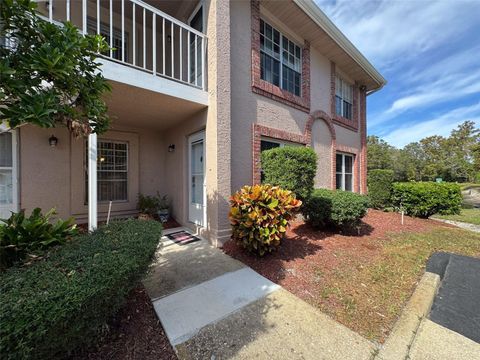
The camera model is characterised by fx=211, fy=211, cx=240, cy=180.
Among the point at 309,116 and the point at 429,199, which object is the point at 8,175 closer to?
the point at 309,116

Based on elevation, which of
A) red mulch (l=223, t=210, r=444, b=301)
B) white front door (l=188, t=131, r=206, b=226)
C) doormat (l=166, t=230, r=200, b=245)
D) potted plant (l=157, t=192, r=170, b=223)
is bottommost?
red mulch (l=223, t=210, r=444, b=301)

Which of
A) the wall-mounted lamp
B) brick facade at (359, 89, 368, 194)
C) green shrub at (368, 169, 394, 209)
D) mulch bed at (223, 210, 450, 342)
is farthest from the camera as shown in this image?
brick facade at (359, 89, 368, 194)

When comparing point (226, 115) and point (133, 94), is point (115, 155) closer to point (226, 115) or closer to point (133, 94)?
point (133, 94)

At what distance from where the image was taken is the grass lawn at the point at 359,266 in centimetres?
280

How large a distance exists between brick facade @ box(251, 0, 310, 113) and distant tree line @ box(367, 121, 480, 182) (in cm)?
2865

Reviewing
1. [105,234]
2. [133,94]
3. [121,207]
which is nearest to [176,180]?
[121,207]

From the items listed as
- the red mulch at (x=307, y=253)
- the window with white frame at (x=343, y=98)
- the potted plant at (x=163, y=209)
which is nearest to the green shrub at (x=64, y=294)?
the red mulch at (x=307, y=253)

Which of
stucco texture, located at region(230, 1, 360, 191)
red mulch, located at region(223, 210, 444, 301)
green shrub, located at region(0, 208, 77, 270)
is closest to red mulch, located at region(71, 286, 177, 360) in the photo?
green shrub, located at region(0, 208, 77, 270)

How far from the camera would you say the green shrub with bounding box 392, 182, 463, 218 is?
850 cm

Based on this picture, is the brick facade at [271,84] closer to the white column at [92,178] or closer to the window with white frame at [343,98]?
the window with white frame at [343,98]

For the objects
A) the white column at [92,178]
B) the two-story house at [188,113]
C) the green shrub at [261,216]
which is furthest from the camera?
the two-story house at [188,113]

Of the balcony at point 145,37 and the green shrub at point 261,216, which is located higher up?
the balcony at point 145,37

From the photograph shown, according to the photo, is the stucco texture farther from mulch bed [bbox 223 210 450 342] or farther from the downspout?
the downspout

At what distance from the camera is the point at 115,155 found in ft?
22.0
